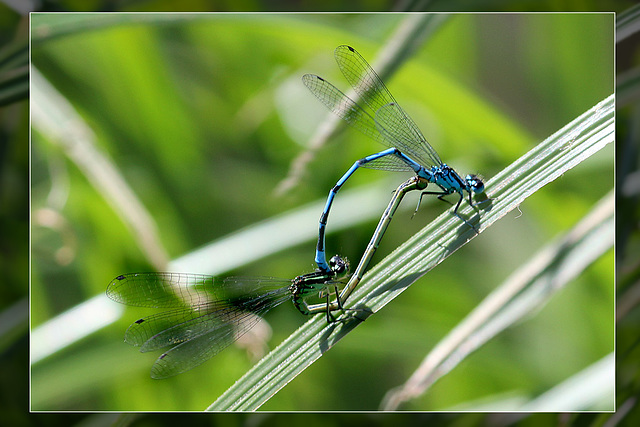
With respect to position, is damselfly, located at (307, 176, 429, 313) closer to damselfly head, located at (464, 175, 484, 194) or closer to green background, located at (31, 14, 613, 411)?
green background, located at (31, 14, 613, 411)

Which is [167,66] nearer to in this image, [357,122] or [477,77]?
[357,122]

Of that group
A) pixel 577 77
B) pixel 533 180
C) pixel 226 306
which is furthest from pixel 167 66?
pixel 577 77

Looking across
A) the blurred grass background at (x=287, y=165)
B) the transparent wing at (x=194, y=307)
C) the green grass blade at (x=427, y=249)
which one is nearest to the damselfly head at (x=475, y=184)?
the green grass blade at (x=427, y=249)

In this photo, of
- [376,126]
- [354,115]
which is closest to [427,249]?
[376,126]

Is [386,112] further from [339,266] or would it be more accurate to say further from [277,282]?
[277,282]

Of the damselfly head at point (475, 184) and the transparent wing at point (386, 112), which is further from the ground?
the transparent wing at point (386, 112)

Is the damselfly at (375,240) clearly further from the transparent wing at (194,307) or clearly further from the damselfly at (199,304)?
the transparent wing at (194,307)

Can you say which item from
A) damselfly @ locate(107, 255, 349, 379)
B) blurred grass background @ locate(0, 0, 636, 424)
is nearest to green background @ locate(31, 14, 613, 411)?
blurred grass background @ locate(0, 0, 636, 424)
